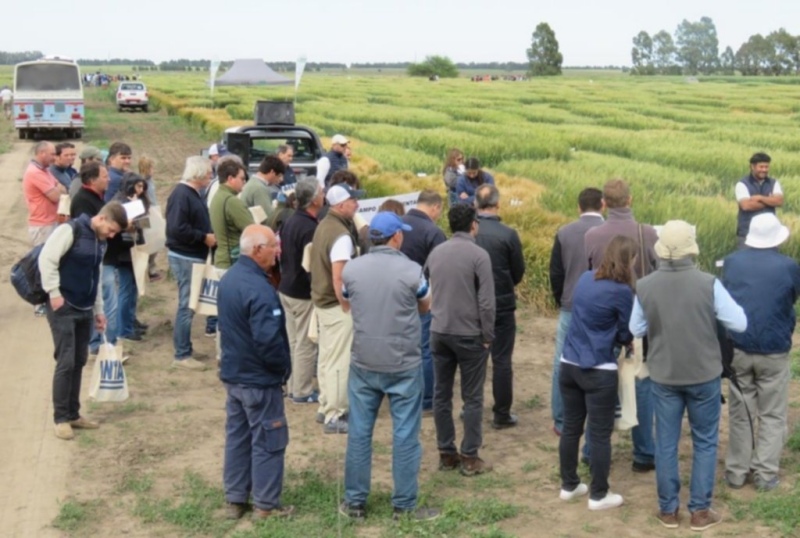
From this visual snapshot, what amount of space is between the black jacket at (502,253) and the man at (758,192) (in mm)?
4565

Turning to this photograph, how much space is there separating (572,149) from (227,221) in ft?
51.8

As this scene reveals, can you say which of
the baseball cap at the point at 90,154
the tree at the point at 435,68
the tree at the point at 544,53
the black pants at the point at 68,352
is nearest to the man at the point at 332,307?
the black pants at the point at 68,352

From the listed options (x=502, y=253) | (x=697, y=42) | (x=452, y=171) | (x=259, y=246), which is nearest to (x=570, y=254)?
(x=502, y=253)

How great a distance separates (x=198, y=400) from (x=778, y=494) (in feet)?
14.1

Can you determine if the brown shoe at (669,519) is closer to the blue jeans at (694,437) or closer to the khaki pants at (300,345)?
the blue jeans at (694,437)

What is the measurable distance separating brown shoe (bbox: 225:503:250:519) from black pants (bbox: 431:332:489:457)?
1.36 meters

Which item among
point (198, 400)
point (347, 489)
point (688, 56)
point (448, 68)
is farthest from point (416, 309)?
point (688, 56)

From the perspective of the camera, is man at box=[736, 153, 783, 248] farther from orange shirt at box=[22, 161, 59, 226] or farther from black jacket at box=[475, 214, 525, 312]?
orange shirt at box=[22, 161, 59, 226]

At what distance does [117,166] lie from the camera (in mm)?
9555

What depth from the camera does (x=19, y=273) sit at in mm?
7012

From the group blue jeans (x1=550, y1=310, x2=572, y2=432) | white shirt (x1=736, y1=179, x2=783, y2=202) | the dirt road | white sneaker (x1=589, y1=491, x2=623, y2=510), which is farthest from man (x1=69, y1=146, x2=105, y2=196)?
white shirt (x1=736, y1=179, x2=783, y2=202)

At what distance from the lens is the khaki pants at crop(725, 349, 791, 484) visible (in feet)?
19.9

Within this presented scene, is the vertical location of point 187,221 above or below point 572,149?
above

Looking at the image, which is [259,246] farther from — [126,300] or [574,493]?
[126,300]
